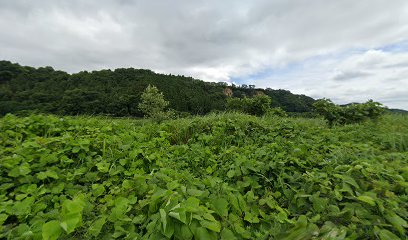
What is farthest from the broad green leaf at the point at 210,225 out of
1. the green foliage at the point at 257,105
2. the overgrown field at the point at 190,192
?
the green foliage at the point at 257,105

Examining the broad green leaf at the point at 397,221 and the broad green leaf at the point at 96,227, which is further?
the broad green leaf at the point at 96,227

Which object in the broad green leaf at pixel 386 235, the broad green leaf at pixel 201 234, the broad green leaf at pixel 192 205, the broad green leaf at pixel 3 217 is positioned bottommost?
the broad green leaf at pixel 3 217

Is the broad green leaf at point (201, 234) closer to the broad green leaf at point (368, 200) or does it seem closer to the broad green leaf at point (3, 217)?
the broad green leaf at point (368, 200)

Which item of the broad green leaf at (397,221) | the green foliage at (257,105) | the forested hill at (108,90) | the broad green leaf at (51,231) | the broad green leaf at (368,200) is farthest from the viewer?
the forested hill at (108,90)

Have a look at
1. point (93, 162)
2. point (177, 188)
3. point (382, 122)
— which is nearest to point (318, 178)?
point (177, 188)

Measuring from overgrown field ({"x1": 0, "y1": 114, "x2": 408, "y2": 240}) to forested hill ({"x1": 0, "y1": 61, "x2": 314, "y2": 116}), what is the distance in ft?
89.9

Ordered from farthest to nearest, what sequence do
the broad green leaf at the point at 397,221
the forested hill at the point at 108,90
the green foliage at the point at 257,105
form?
the forested hill at the point at 108,90 → the green foliage at the point at 257,105 → the broad green leaf at the point at 397,221

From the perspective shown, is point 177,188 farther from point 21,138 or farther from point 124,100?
point 124,100

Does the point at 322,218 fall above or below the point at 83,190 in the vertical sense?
above

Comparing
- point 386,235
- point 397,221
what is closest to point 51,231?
point 386,235

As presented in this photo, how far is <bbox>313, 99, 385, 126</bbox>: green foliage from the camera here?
5.55 m

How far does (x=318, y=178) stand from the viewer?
190cm

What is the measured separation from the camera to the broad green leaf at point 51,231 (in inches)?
45.2

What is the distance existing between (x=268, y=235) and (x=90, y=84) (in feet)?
157
